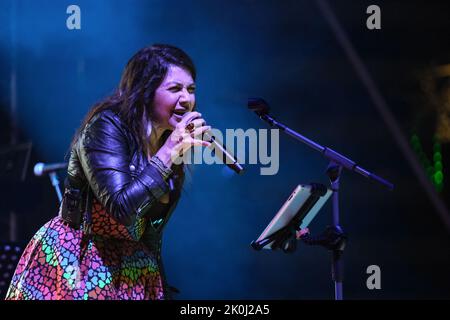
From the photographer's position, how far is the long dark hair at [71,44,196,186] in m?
2.13

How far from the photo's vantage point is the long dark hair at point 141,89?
2128 millimetres

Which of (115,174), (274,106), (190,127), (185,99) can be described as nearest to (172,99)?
(185,99)

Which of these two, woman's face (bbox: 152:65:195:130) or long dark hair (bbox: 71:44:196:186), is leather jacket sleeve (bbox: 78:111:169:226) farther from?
woman's face (bbox: 152:65:195:130)

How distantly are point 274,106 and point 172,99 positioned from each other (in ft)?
5.31

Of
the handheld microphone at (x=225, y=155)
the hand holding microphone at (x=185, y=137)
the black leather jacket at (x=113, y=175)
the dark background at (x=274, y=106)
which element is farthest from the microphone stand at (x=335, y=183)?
the dark background at (x=274, y=106)

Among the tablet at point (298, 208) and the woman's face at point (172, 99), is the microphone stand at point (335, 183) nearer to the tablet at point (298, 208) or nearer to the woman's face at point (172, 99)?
the tablet at point (298, 208)

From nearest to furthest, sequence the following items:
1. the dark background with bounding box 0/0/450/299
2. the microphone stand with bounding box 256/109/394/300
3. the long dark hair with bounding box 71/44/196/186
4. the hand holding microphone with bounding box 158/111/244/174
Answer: the hand holding microphone with bounding box 158/111/244/174
the long dark hair with bounding box 71/44/196/186
the microphone stand with bounding box 256/109/394/300
the dark background with bounding box 0/0/450/299

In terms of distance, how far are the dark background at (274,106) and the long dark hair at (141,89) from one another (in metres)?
1.45

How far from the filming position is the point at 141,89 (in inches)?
87.1

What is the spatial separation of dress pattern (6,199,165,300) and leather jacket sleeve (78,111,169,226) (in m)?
0.12

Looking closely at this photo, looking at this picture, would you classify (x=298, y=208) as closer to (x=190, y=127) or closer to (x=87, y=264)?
(x=190, y=127)

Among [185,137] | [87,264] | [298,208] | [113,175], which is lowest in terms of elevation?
[87,264]

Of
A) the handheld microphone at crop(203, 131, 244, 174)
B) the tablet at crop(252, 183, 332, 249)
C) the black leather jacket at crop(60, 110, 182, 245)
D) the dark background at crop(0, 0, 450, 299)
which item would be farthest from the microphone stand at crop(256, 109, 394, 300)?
the dark background at crop(0, 0, 450, 299)

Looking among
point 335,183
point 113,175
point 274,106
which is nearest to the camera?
point 113,175
